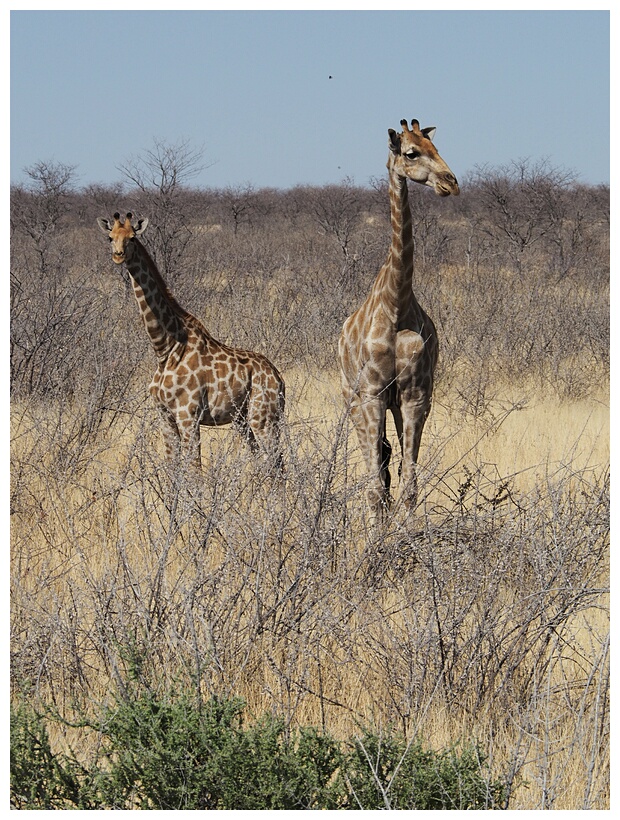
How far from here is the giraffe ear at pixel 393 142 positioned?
219 inches

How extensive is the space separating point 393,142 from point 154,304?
2.06 metres

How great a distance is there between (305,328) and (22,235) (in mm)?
16693

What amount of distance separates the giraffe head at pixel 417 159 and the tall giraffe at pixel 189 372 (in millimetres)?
1798

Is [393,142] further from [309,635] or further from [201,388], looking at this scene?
[309,635]

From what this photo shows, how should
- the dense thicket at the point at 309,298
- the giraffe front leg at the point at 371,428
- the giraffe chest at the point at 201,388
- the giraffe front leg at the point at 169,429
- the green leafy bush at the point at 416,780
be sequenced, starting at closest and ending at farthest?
the green leafy bush at the point at 416,780 < the giraffe front leg at the point at 371,428 < the giraffe front leg at the point at 169,429 < the giraffe chest at the point at 201,388 < the dense thicket at the point at 309,298

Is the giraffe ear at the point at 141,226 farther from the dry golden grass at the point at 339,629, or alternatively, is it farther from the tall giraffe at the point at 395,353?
the dry golden grass at the point at 339,629

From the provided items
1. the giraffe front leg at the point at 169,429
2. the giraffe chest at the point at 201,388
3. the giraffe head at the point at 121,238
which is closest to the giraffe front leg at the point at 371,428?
the giraffe chest at the point at 201,388

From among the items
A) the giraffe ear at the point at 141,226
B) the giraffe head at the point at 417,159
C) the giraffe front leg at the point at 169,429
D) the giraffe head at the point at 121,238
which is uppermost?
the giraffe head at the point at 417,159

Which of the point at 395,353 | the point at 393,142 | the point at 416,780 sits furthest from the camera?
the point at 395,353

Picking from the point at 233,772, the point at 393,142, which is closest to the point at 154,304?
the point at 393,142

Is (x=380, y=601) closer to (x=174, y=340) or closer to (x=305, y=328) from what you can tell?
(x=174, y=340)

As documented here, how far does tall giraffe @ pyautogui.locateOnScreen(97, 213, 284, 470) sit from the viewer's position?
6.57m

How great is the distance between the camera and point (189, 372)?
6.62 metres

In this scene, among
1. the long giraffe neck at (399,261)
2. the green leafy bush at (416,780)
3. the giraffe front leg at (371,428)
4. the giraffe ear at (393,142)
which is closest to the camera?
the green leafy bush at (416,780)
